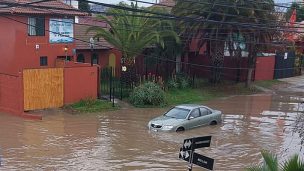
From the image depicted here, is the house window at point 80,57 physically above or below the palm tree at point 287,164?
above

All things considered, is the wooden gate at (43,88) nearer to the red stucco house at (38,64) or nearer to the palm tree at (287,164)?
the red stucco house at (38,64)

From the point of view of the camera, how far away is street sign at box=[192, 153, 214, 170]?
8.92 metres

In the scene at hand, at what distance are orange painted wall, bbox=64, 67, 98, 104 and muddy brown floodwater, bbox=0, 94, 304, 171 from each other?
61.5 inches

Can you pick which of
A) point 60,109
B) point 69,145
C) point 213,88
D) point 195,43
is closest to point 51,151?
point 69,145

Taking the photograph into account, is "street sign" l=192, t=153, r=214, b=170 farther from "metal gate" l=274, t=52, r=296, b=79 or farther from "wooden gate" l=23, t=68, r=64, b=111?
"metal gate" l=274, t=52, r=296, b=79

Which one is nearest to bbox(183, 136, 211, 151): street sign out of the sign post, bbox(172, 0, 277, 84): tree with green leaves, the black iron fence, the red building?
the sign post

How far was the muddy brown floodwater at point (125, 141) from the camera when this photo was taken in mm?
16109

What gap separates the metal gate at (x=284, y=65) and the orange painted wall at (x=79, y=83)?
888 inches

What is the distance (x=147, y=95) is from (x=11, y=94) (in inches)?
310

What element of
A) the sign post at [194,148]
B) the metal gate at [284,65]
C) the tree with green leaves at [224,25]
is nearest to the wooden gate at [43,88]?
the tree with green leaves at [224,25]

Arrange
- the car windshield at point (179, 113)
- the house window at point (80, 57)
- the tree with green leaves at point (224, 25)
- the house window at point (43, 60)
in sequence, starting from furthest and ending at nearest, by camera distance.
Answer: the house window at point (80, 57) → the tree with green leaves at point (224, 25) → the house window at point (43, 60) → the car windshield at point (179, 113)

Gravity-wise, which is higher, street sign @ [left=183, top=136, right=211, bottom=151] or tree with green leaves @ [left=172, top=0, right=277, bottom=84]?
tree with green leaves @ [left=172, top=0, right=277, bottom=84]

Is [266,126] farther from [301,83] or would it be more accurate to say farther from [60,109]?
[301,83]

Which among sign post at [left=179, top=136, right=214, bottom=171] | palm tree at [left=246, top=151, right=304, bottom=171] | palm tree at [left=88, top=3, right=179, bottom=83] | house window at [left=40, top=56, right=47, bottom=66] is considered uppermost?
palm tree at [left=88, top=3, right=179, bottom=83]
